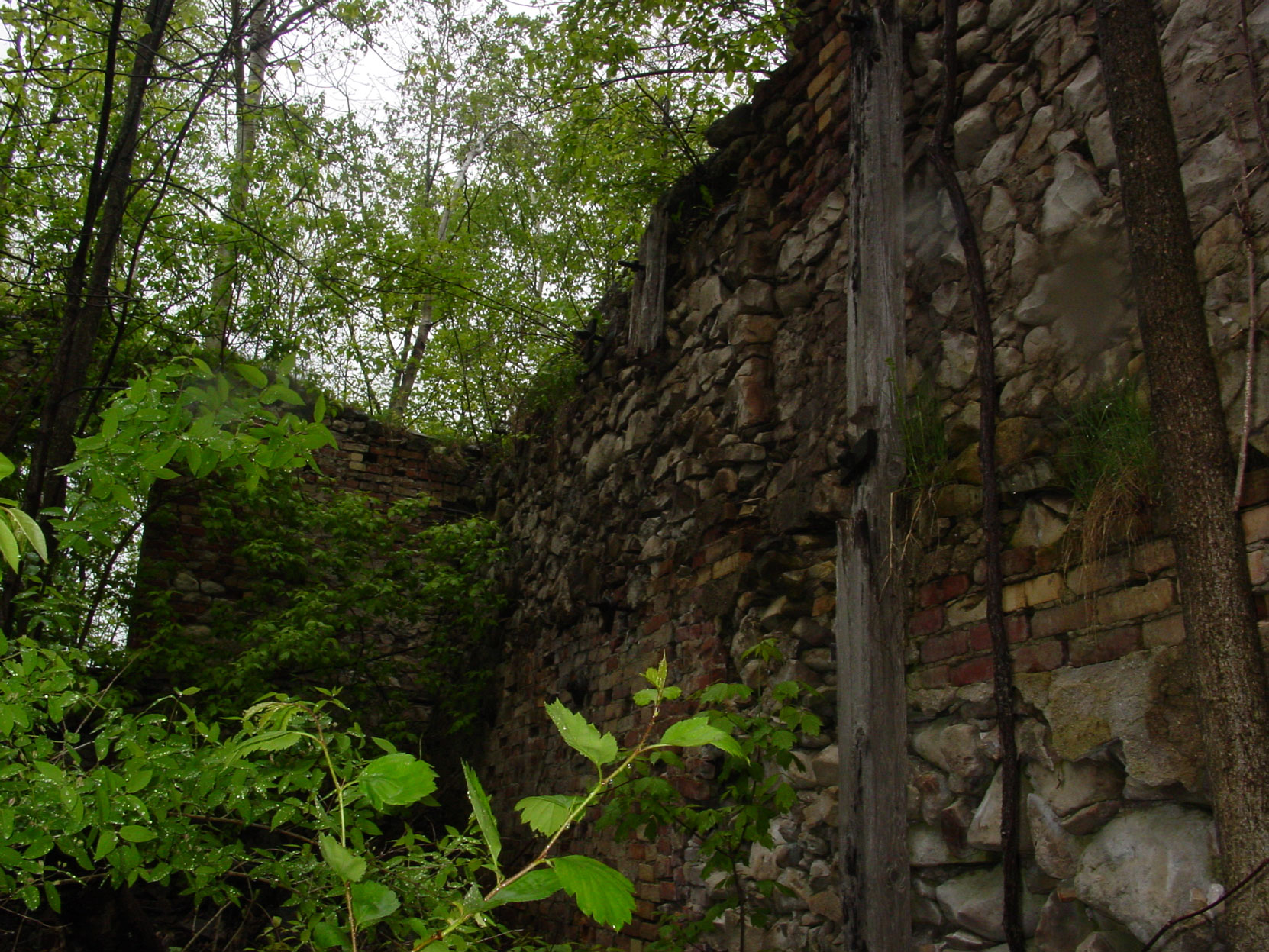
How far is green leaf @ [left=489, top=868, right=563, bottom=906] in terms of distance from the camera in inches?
35.0

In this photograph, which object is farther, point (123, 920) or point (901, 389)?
point (123, 920)

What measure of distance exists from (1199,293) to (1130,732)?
0.96 meters

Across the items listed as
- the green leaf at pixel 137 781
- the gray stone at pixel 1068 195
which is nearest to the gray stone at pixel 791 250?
the gray stone at pixel 1068 195

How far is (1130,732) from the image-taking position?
2.05 metres

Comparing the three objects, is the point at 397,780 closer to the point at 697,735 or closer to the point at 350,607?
the point at 697,735

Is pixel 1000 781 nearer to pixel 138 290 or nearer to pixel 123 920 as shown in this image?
pixel 123 920

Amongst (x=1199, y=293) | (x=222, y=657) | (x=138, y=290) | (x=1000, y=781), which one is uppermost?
(x=138, y=290)

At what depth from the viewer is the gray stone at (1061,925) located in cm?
209

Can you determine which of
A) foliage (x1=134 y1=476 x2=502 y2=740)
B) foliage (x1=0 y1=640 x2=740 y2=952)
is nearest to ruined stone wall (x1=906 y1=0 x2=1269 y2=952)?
foliage (x1=0 y1=640 x2=740 y2=952)

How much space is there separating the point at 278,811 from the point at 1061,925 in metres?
1.75

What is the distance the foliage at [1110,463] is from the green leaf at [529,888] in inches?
67.1

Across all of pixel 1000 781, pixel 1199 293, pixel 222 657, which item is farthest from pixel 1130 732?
pixel 222 657

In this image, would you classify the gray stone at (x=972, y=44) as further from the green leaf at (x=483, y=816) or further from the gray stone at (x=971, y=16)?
the green leaf at (x=483, y=816)

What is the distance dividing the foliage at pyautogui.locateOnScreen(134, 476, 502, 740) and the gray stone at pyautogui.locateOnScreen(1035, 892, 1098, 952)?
453 centimetres
